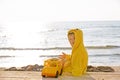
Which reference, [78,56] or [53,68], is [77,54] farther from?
[53,68]

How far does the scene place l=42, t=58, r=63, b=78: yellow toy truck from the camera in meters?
4.64

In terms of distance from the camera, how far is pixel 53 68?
464 cm

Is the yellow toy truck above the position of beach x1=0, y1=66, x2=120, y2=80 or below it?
above

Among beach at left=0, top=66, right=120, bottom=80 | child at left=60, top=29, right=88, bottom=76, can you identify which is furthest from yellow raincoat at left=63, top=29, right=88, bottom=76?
beach at left=0, top=66, right=120, bottom=80

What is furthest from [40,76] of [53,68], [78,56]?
[78,56]

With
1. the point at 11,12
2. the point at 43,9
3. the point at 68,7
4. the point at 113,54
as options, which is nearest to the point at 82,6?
the point at 68,7

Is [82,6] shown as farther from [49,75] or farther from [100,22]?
[49,75]

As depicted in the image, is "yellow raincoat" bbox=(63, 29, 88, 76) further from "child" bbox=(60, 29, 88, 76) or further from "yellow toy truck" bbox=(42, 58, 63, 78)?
"yellow toy truck" bbox=(42, 58, 63, 78)

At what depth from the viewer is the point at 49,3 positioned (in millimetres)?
33656

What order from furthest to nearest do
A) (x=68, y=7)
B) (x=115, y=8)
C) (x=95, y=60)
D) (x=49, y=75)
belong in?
1. (x=68, y=7)
2. (x=115, y=8)
3. (x=95, y=60)
4. (x=49, y=75)

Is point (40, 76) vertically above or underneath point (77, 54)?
underneath

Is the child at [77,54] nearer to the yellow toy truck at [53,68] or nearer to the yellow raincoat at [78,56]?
the yellow raincoat at [78,56]

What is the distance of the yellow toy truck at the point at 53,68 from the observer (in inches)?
183

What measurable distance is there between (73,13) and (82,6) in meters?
3.11
